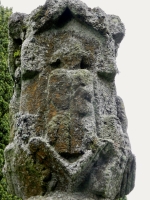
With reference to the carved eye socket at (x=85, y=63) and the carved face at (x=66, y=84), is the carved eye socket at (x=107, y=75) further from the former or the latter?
the carved eye socket at (x=85, y=63)

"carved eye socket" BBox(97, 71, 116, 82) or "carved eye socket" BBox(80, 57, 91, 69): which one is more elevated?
"carved eye socket" BBox(80, 57, 91, 69)

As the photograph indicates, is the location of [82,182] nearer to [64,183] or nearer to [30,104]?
[64,183]

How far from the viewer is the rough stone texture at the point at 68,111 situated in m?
3.42

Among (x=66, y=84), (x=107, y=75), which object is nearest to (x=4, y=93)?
(x=107, y=75)

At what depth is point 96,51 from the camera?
394 cm

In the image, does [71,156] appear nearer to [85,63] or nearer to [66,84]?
[66,84]

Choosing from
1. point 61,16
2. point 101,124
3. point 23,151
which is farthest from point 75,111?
point 61,16

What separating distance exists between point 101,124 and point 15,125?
0.69m

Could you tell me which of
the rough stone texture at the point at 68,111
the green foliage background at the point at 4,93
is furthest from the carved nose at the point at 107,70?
the green foliage background at the point at 4,93

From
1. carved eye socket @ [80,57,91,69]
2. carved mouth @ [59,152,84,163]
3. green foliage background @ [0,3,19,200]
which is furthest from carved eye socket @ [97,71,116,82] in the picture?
green foliage background @ [0,3,19,200]

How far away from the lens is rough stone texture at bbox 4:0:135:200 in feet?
11.2

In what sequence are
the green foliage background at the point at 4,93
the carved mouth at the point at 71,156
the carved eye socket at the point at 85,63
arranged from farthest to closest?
the green foliage background at the point at 4,93, the carved eye socket at the point at 85,63, the carved mouth at the point at 71,156

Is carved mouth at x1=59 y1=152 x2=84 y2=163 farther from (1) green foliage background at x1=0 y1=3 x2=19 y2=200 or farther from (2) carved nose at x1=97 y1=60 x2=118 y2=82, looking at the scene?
(1) green foliage background at x1=0 y1=3 x2=19 y2=200

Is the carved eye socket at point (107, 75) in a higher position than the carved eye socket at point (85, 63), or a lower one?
lower
